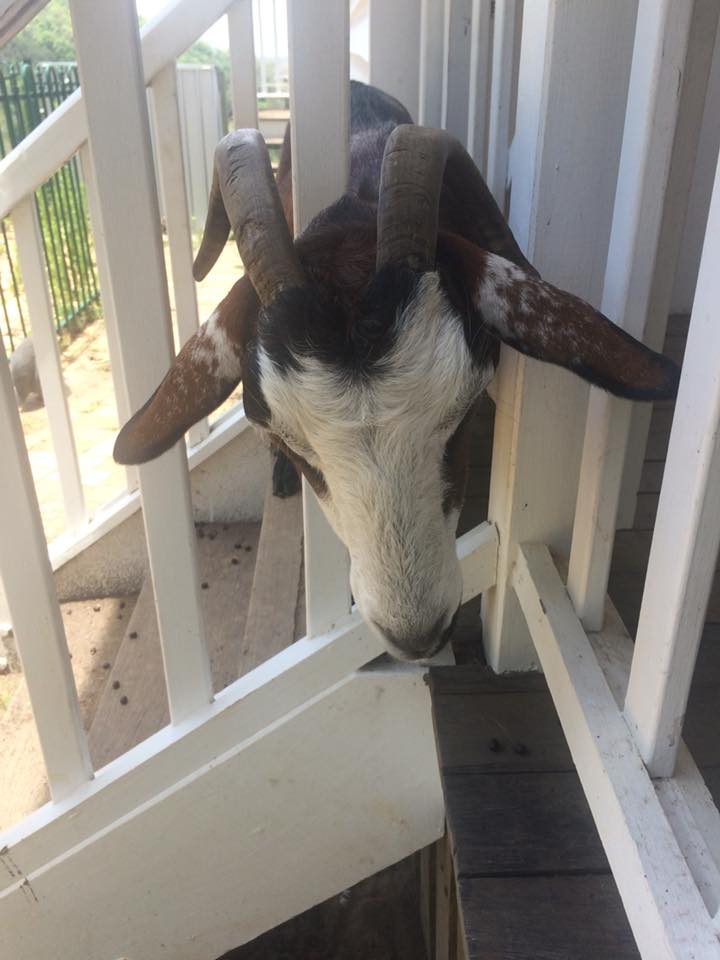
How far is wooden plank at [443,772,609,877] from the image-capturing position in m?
1.64

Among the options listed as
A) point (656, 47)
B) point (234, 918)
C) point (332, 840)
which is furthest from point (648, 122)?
point (234, 918)

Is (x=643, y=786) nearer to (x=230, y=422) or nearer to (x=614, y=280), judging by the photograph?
(x=614, y=280)

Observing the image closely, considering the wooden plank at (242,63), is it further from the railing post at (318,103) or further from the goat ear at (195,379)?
the goat ear at (195,379)

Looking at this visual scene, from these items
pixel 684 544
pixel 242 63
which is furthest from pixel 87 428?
pixel 684 544

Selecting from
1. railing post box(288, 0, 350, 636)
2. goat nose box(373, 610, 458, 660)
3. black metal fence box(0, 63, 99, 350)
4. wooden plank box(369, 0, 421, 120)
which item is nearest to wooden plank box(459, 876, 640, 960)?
goat nose box(373, 610, 458, 660)

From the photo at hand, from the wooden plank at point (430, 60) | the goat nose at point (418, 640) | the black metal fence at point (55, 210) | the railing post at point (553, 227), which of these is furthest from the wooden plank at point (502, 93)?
the black metal fence at point (55, 210)

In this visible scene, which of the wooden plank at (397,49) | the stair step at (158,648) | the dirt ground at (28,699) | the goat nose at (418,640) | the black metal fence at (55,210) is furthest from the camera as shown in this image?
the black metal fence at (55,210)

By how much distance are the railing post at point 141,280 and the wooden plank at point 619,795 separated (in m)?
0.85

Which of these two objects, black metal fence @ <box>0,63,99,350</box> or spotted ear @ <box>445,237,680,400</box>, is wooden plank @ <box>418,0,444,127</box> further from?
black metal fence @ <box>0,63,99,350</box>

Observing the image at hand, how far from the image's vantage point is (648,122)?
1.41 meters

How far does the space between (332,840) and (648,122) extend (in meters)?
2.01

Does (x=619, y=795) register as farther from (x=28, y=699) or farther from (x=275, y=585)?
(x=28, y=699)

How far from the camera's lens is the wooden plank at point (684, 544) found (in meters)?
1.10

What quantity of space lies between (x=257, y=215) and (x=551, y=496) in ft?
3.16
